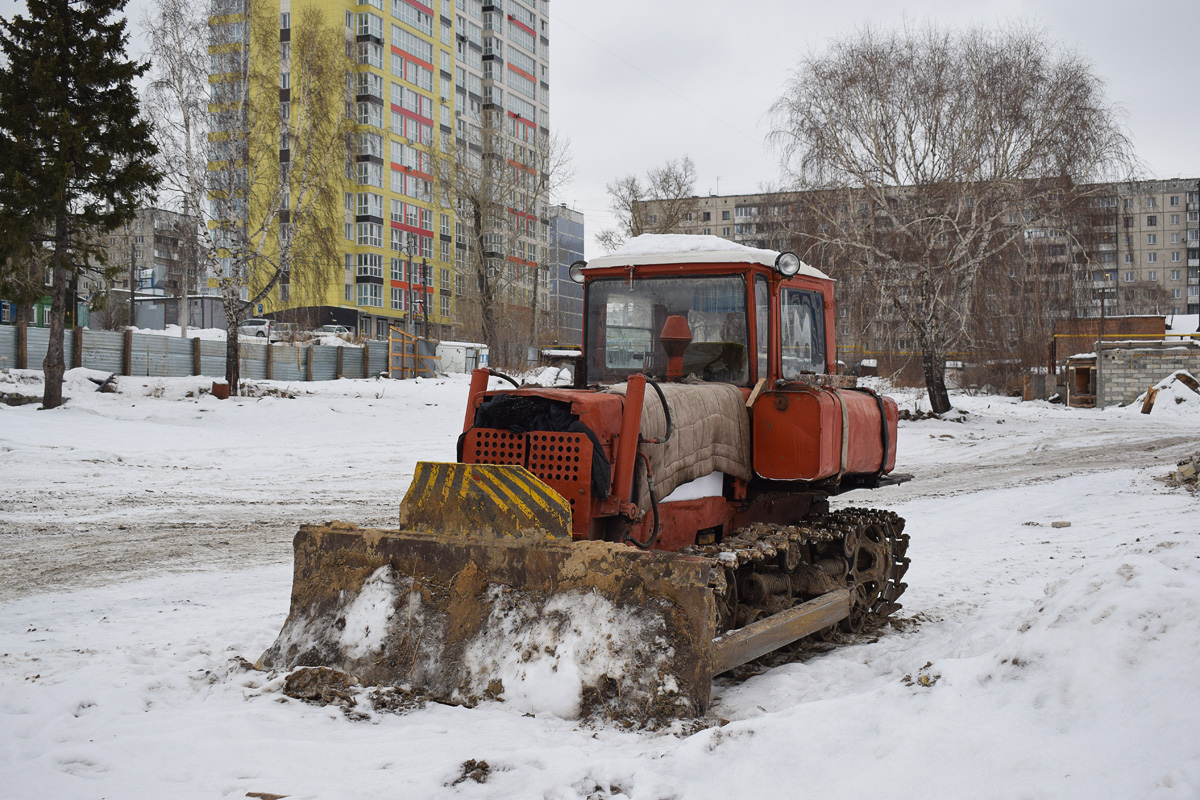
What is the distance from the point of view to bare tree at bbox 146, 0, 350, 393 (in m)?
26.7

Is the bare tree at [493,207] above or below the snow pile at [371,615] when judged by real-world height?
above

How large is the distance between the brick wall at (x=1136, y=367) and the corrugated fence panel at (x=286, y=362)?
28494 mm

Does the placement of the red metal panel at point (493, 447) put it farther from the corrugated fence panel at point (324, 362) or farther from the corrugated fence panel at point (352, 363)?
the corrugated fence panel at point (352, 363)

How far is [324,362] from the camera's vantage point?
115ft

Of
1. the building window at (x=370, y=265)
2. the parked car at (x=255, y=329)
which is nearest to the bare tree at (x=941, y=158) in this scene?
the parked car at (x=255, y=329)

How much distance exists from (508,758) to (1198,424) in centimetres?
2782

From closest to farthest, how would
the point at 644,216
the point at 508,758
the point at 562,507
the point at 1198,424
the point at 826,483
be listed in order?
1. the point at 508,758
2. the point at 562,507
3. the point at 826,483
4. the point at 1198,424
5. the point at 644,216

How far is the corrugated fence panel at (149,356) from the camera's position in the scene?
28.7 metres

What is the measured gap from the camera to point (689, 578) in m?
4.52

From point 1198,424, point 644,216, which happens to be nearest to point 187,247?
point 644,216

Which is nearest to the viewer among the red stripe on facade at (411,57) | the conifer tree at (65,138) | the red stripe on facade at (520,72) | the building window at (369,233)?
the conifer tree at (65,138)

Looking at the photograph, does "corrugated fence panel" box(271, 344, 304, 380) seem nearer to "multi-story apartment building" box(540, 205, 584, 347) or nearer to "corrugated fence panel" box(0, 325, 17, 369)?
"corrugated fence panel" box(0, 325, 17, 369)

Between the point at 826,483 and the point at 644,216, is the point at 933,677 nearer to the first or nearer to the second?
the point at 826,483

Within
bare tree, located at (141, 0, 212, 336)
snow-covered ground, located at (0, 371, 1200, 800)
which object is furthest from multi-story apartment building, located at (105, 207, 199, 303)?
snow-covered ground, located at (0, 371, 1200, 800)
